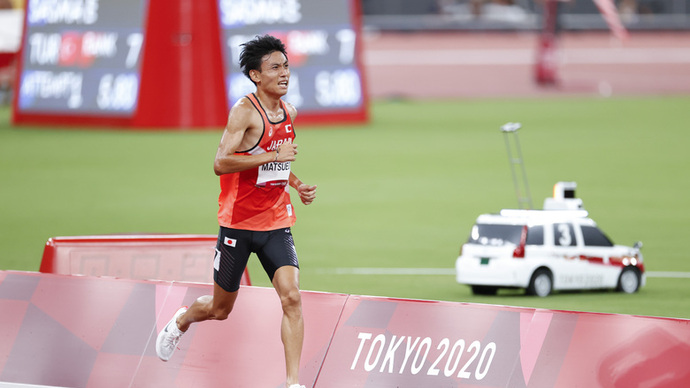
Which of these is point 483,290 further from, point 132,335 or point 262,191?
point 262,191

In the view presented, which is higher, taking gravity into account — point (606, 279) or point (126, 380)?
point (126, 380)

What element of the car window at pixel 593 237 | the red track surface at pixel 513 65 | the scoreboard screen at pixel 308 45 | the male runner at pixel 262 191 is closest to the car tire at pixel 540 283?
the car window at pixel 593 237

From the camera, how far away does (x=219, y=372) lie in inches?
317

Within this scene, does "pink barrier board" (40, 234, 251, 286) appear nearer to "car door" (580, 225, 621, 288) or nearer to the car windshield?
the car windshield

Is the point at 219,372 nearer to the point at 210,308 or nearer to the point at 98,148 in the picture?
the point at 210,308

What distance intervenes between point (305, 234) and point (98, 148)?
32.2ft

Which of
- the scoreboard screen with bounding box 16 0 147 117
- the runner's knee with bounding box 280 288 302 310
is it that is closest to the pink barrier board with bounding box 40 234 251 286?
the runner's knee with bounding box 280 288 302 310

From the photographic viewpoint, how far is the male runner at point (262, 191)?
734cm

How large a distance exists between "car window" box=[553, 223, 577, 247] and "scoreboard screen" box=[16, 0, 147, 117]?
16.2 meters

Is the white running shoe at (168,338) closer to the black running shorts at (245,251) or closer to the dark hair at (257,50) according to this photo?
the black running shorts at (245,251)

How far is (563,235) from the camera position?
11.4m

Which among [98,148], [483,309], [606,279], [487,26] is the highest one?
[483,309]

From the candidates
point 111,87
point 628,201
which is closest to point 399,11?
point 111,87

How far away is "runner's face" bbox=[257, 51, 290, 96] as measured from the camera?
7.43m
